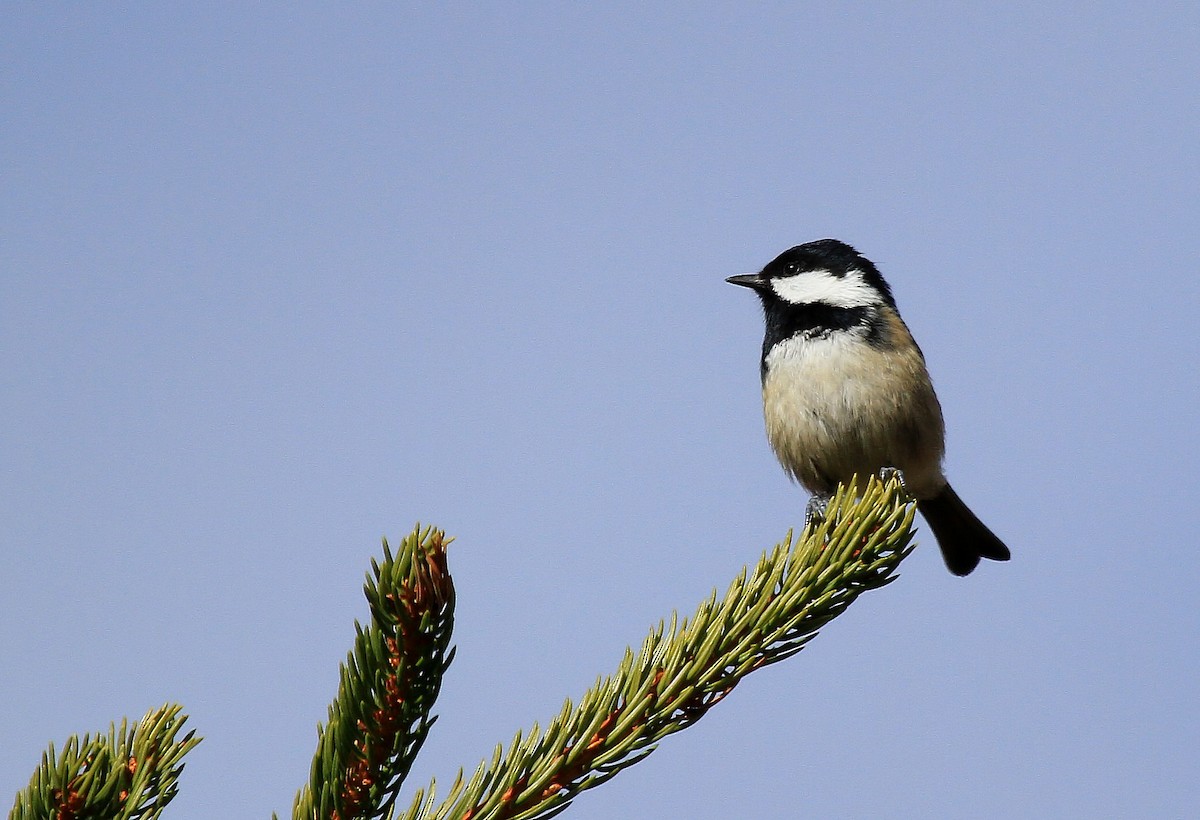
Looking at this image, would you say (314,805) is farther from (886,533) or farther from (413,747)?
(886,533)

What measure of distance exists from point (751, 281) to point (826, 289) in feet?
1.41

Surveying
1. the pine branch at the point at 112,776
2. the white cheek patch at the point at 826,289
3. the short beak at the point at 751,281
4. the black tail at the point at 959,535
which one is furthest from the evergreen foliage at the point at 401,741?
the black tail at the point at 959,535

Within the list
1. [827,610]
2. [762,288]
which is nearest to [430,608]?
[827,610]

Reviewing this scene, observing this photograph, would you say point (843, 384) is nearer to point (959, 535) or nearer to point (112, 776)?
point (959, 535)

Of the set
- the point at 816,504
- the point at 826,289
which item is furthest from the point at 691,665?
the point at 826,289

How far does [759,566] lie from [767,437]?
10.1 feet

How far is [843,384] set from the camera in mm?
4660

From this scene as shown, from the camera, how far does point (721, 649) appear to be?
1842mm

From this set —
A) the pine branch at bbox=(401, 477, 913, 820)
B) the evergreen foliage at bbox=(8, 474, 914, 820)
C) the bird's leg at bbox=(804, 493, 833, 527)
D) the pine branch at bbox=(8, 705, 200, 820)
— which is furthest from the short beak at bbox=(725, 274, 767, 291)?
the pine branch at bbox=(8, 705, 200, 820)

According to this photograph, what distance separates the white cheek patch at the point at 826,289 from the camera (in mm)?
5215

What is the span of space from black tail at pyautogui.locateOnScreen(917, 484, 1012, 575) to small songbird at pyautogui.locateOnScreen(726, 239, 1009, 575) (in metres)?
0.34

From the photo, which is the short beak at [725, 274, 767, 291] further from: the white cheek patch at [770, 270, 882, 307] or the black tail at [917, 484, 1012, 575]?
the black tail at [917, 484, 1012, 575]

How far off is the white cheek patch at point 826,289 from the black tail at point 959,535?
1267 mm

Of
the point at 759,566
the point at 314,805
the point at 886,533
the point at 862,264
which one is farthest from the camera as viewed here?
the point at 862,264
